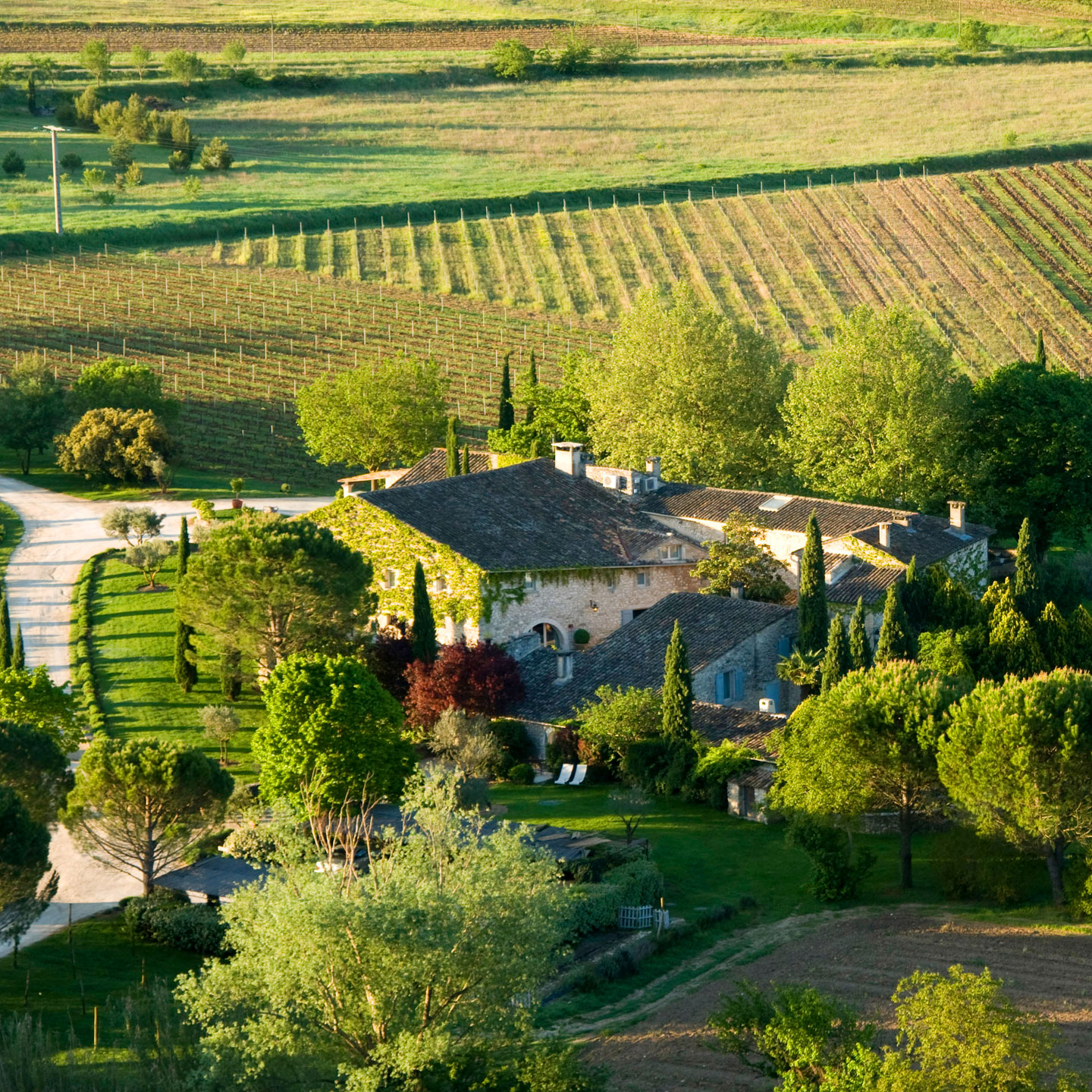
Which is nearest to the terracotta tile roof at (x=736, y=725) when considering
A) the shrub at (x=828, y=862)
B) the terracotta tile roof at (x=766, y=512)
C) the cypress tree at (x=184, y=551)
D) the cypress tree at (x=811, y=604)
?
the cypress tree at (x=811, y=604)

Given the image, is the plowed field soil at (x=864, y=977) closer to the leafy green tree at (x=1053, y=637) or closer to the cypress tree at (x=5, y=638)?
the leafy green tree at (x=1053, y=637)

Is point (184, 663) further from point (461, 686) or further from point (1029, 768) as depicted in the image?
point (1029, 768)

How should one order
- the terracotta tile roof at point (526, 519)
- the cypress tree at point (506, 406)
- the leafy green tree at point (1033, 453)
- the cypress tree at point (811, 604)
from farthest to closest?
the cypress tree at point (506, 406), the leafy green tree at point (1033, 453), the terracotta tile roof at point (526, 519), the cypress tree at point (811, 604)

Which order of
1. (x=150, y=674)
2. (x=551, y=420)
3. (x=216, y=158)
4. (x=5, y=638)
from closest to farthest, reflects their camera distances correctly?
(x=5, y=638) → (x=150, y=674) → (x=551, y=420) → (x=216, y=158)

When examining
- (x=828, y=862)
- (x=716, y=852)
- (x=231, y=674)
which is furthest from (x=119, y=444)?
(x=828, y=862)

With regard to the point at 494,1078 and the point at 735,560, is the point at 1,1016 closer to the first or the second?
the point at 494,1078

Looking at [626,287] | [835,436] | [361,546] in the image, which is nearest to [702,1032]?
[361,546]
